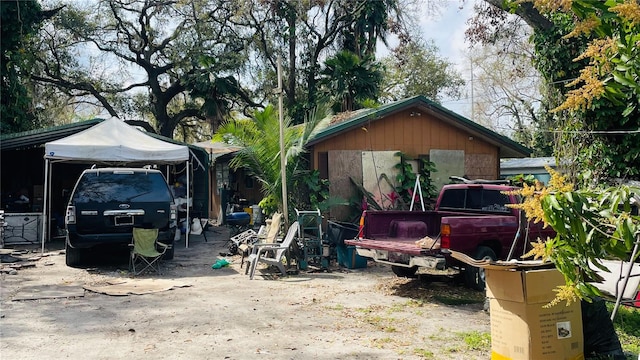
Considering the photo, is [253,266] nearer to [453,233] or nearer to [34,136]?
[453,233]

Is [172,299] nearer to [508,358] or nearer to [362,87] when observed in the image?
[508,358]

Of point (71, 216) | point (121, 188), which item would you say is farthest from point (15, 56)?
point (71, 216)

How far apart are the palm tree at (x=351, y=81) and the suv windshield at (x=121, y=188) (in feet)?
37.6

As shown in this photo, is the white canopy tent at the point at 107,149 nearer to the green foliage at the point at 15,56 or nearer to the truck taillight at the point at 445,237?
the truck taillight at the point at 445,237

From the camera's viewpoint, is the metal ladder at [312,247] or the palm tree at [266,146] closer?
the metal ladder at [312,247]

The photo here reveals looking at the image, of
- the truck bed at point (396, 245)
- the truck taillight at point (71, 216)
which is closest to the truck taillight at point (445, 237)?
the truck bed at point (396, 245)

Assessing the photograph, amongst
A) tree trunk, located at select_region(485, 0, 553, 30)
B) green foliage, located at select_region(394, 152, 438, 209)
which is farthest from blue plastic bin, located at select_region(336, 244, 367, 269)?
tree trunk, located at select_region(485, 0, 553, 30)

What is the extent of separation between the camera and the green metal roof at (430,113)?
42.6 ft

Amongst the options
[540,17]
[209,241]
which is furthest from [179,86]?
[540,17]

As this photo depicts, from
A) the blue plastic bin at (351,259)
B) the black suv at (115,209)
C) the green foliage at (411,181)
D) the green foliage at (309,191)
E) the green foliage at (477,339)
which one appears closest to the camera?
the green foliage at (477,339)

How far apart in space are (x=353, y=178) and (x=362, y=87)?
8.23 metres

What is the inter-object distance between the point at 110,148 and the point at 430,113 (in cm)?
823

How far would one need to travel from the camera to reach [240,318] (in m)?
6.58

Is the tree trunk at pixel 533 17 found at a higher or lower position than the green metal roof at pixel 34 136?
higher
